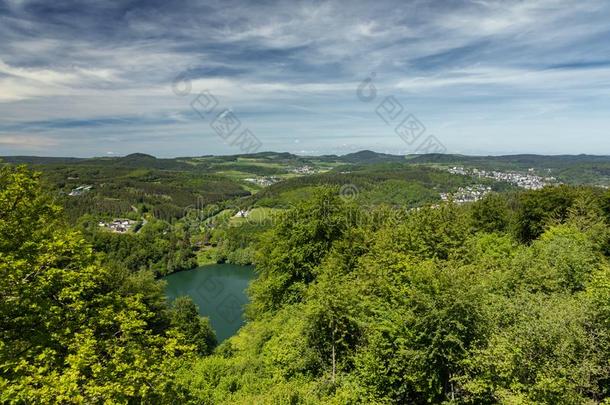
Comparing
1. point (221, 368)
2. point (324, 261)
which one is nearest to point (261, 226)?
point (324, 261)

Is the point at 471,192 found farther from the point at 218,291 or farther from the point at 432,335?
the point at 432,335

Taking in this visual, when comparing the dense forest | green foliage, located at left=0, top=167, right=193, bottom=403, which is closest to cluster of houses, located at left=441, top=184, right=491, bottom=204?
the dense forest

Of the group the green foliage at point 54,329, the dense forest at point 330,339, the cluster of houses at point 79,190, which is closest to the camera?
the green foliage at point 54,329

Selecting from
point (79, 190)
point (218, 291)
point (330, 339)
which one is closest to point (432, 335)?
point (330, 339)

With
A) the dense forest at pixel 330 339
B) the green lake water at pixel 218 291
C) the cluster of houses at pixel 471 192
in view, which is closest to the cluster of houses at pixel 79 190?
the green lake water at pixel 218 291

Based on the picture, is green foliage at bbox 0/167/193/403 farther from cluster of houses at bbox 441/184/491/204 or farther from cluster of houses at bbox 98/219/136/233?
cluster of houses at bbox 441/184/491/204

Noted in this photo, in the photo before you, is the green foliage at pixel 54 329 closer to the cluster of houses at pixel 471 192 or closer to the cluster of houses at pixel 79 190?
the cluster of houses at pixel 471 192
